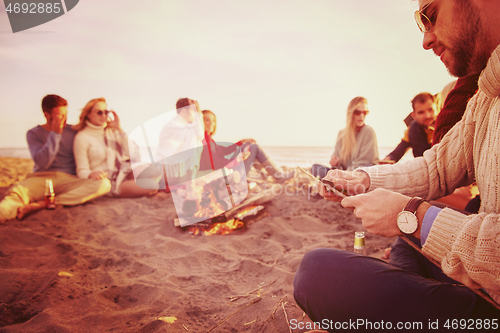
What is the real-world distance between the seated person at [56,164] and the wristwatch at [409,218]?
4.59 meters

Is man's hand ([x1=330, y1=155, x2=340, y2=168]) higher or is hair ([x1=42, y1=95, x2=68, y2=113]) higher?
hair ([x1=42, y1=95, x2=68, y2=113])

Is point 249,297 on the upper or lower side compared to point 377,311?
lower

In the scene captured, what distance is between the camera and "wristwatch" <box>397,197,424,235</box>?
3.24 feet

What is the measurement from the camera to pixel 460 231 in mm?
843

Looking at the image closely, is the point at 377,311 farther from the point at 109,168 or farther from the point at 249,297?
the point at 109,168

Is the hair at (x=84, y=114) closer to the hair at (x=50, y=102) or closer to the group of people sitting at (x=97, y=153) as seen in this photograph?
the group of people sitting at (x=97, y=153)

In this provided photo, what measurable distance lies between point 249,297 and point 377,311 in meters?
1.09

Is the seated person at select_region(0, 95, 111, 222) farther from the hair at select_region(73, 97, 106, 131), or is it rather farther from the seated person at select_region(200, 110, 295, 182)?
the seated person at select_region(200, 110, 295, 182)

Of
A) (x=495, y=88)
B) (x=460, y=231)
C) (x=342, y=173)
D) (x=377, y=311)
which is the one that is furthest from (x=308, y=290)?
(x=495, y=88)

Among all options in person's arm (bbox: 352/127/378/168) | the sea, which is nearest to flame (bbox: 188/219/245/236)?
person's arm (bbox: 352/127/378/168)

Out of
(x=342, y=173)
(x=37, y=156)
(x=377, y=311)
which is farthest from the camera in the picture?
(x=37, y=156)

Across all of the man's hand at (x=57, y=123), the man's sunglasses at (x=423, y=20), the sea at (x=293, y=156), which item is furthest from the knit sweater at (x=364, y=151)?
the man's hand at (x=57, y=123)

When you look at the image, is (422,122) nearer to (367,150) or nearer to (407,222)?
(367,150)

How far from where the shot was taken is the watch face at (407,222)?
3.23ft
